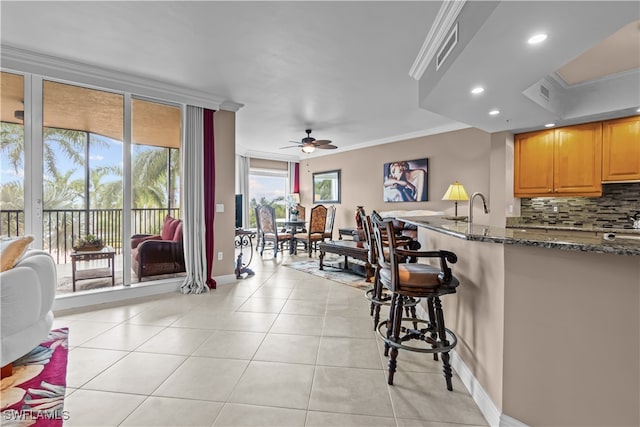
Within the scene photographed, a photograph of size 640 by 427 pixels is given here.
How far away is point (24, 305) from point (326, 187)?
6.67m

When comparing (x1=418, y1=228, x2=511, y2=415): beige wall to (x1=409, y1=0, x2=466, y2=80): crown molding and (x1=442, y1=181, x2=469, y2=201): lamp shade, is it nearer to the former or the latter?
(x1=409, y1=0, x2=466, y2=80): crown molding

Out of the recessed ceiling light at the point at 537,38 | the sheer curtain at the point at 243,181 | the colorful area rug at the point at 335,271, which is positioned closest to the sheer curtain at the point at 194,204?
the colorful area rug at the point at 335,271

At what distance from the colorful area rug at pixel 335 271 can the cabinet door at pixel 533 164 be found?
2.65 metres

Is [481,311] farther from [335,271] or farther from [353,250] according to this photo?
[335,271]

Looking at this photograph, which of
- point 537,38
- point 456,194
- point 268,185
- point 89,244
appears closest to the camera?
point 537,38

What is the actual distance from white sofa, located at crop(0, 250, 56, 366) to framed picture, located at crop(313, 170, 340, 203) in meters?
6.19

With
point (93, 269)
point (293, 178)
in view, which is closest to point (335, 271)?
point (93, 269)

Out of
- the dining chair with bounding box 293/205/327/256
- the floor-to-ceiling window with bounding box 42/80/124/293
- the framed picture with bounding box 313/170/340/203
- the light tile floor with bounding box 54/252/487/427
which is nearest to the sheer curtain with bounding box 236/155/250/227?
the framed picture with bounding box 313/170/340/203

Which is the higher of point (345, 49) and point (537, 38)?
point (345, 49)

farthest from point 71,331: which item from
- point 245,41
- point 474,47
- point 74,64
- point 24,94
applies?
point 474,47

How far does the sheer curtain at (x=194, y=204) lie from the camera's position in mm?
3924

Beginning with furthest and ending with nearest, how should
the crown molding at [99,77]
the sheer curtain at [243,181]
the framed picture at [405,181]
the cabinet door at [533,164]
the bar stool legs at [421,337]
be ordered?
1. the sheer curtain at [243,181]
2. the framed picture at [405,181]
3. the cabinet door at [533,164]
4. the crown molding at [99,77]
5. the bar stool legs at [421,337]

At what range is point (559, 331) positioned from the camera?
52.7 inches

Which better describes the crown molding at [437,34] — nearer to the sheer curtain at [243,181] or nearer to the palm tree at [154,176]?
the palm tree at [154,176]
